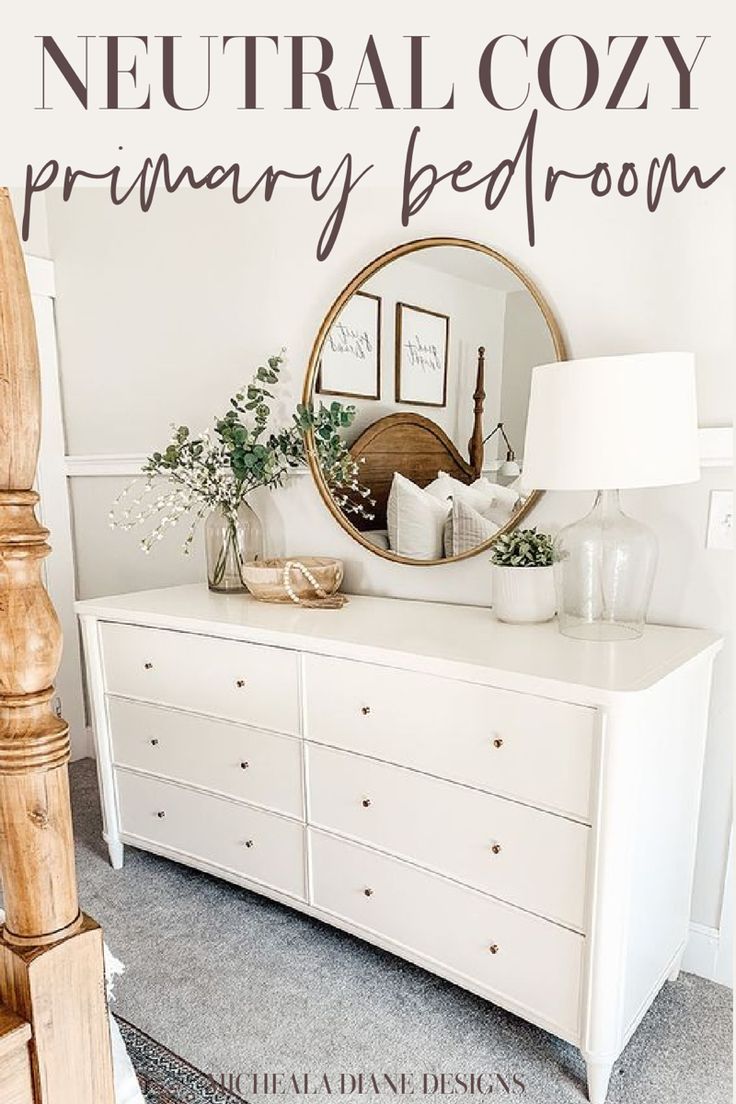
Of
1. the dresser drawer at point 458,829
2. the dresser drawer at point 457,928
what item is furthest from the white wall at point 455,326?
the dresser drawer at point 457,928

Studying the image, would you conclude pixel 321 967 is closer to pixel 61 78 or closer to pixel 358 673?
pixel 358 673

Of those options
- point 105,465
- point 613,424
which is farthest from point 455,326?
point 105,465

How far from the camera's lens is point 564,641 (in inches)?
60.9

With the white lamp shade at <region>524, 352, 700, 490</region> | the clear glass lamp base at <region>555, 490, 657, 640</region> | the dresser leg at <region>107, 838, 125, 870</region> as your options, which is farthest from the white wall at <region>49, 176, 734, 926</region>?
the dresser leg at <region>107, 838, 125, 870</region>

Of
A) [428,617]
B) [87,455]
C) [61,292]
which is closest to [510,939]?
[428,617]

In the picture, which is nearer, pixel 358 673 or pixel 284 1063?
pixel 284 1063

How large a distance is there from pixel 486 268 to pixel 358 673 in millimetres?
993

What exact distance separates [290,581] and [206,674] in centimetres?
31

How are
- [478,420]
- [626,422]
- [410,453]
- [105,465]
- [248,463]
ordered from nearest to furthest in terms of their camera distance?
[626,422] → [478,420] → [410,453] → [248,463] → [105,465]

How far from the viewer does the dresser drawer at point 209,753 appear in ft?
5.85

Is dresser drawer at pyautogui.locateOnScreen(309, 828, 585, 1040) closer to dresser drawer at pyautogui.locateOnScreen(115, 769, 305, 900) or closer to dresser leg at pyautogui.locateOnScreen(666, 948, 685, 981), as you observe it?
dresser drawer at pyautogui.locateOnScreen(115, 769, 305, 900)

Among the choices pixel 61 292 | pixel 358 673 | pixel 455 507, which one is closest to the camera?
pixel 358 673

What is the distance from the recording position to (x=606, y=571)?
1.57 metres

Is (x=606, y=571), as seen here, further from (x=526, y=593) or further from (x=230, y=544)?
(x=230, y=544)
